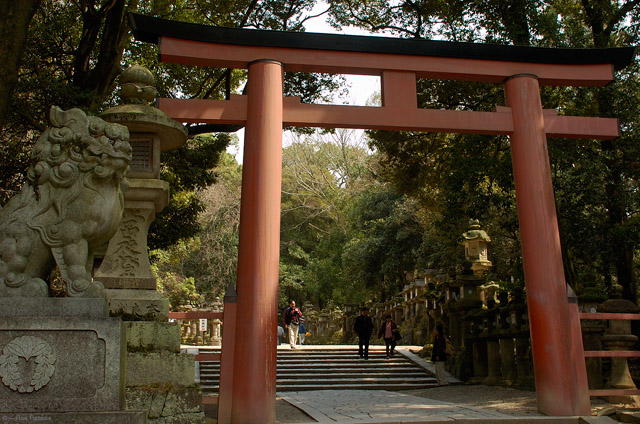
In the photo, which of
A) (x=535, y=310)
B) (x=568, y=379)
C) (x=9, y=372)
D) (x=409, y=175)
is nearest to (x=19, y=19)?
(x=9, y=372)

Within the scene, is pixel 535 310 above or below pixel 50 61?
below

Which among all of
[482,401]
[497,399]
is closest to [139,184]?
[482,401]

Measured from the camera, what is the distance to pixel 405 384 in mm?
12156

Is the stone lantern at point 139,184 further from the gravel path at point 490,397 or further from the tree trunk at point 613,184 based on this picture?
the tree trunk at point 613,184

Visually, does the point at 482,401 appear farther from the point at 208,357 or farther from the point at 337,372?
the point at 337,372

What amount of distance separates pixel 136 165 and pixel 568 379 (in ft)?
17.5

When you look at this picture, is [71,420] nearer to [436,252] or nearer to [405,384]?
[405,384]

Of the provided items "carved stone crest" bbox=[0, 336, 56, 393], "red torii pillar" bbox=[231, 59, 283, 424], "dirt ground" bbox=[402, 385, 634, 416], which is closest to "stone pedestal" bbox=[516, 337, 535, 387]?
"dirt ground" bbox=[402, 385, 634, 416]

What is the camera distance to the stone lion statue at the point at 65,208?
400cm

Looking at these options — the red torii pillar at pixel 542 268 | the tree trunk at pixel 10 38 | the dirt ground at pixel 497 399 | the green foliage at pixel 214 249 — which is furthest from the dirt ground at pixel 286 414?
the green foliage at pixel 214 249

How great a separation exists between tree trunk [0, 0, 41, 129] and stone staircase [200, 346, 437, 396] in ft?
21.8

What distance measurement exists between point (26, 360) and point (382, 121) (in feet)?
16.3

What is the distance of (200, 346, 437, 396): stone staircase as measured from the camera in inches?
472

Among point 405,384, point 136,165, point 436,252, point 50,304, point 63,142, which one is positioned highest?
point 436,252
